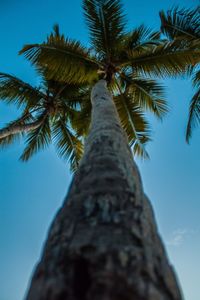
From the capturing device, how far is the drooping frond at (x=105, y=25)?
643 centimetres

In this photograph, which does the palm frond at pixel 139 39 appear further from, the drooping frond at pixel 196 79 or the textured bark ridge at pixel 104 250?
the textured bark ridge at pixel 104 250

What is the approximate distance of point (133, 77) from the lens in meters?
7.00

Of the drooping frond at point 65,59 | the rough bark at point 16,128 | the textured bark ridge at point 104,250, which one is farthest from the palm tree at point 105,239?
A: the rough bark at point 16,128

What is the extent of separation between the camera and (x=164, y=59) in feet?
20.3

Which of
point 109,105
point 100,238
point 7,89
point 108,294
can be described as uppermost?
point 7,89

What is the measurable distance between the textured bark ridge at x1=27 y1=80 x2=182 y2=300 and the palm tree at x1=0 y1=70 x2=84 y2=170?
641 centimetres

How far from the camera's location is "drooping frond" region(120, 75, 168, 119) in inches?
277

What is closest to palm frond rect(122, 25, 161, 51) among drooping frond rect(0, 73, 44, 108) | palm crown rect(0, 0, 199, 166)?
palm crown rect(0, 0, 199, 166)

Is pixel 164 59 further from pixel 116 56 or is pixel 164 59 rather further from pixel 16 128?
pixel 16 128

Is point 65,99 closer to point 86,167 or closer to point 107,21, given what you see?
point 107,21

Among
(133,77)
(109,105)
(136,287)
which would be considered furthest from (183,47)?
(136,287)

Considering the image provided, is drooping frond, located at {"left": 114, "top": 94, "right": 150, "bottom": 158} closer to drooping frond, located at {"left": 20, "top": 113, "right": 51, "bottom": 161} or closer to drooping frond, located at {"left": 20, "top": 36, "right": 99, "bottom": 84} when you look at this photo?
drooping frond, located at {"left": 20, "top": 36, "right": 99, "bottom": 84}

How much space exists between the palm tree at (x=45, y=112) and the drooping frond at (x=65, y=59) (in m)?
1.42

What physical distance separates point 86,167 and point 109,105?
1.72 m
